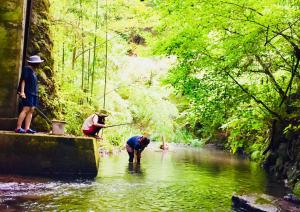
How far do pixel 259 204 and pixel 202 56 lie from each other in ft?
21.3

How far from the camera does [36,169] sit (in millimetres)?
10148

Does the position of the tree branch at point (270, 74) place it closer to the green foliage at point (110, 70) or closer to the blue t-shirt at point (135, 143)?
the green foliage at point (110, 70)

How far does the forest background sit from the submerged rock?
4427 mm

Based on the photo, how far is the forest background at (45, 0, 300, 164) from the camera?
463 inches

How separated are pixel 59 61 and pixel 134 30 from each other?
4915 millimetres

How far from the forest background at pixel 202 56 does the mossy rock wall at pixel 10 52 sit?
336 centimetres

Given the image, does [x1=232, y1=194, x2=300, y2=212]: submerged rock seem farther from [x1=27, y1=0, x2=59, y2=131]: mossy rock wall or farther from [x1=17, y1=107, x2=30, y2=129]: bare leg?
[x1=27, y1=0, x2=59, y2=131]: mossy rock wall

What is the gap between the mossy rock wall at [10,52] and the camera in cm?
1084

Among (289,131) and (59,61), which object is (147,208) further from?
(59,61)

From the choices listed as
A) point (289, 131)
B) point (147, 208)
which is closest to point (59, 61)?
point (289, 131)

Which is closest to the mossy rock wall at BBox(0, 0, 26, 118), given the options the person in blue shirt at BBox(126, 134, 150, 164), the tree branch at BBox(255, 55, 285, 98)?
the person in blue shirt at BBox(126, 134, 150, 164)

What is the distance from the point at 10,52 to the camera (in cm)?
1091

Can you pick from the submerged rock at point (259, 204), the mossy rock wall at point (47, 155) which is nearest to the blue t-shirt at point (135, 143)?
the mossy rock wall at point (47, 155)

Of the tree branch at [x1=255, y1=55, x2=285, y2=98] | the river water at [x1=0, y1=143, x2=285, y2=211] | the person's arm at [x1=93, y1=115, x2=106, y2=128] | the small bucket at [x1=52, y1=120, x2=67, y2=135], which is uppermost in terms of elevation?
the tree branch at [x1=255, y1=55, x2=285, y2=98]
